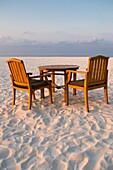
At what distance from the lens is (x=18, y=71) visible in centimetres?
485

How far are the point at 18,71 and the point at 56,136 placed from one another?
191 cm

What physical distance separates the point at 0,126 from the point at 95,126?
1626mm

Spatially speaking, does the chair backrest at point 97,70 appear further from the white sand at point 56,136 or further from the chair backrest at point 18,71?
the chair backrest at point 18,71

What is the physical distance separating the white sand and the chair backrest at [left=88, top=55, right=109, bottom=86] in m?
0.58

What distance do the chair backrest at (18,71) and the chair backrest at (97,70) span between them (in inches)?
53.1

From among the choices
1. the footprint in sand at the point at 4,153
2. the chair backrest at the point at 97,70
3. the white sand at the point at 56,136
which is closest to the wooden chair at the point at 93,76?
the chair backrest at the point at 97,70

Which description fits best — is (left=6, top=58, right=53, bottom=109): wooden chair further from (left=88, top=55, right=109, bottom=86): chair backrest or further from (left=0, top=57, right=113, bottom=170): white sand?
(left=88, top=55, right=109, bottom=86): chair backrest

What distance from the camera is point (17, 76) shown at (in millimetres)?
4965

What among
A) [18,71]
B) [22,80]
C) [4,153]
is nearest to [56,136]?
[4,153]

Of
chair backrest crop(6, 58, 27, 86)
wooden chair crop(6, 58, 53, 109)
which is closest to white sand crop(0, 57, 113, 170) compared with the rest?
wooden chair crop(6, 58, 53, 109)

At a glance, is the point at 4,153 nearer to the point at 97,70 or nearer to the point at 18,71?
the point at 18,71

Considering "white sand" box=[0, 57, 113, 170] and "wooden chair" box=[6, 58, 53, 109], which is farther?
"wooden chair" box=[6, 58, 53, 109]

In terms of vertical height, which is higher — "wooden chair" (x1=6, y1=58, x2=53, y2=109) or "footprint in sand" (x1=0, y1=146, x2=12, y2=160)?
"wooden chair" (x1=6, y1=58, x2=53, y2=109)

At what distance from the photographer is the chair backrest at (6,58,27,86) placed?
4.69 meters
